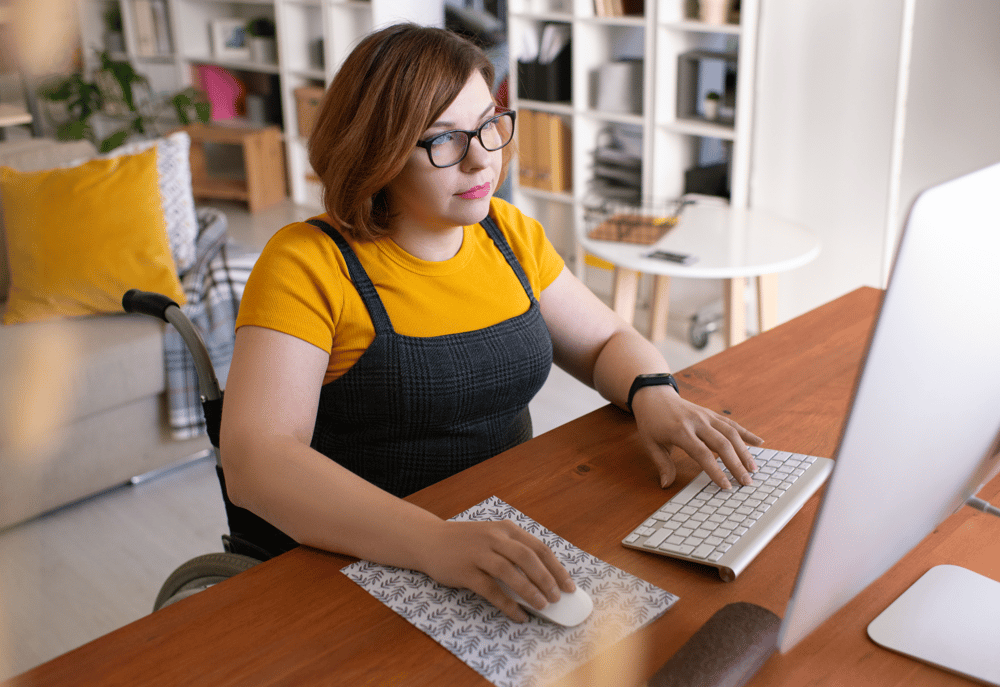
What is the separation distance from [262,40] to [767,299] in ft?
10.2

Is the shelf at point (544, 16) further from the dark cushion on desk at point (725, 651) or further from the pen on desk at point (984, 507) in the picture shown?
the dark cushion on desk at point (725, 651)

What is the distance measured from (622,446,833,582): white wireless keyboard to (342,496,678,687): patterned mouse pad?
0.19ft

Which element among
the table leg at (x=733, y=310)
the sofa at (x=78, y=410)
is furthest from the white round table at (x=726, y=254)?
the sofa at (x=78, y=410)

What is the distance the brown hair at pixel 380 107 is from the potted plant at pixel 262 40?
3.75m

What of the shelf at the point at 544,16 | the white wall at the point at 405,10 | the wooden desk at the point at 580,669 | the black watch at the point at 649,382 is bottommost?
the wooden desk at the point at 580,669

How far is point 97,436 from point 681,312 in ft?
6.38

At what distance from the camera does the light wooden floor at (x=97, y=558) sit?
5.46ft

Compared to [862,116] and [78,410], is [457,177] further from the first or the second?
[862,116]

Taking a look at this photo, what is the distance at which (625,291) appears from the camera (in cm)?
262

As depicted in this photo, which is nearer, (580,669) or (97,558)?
(580,669)

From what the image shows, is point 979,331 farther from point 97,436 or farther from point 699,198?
point 699,198

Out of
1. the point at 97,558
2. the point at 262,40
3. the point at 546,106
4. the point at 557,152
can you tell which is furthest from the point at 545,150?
the point at 97,558

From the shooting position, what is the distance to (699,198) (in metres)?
2.99

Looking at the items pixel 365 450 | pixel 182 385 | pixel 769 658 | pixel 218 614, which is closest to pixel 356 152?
pixel 365 450
